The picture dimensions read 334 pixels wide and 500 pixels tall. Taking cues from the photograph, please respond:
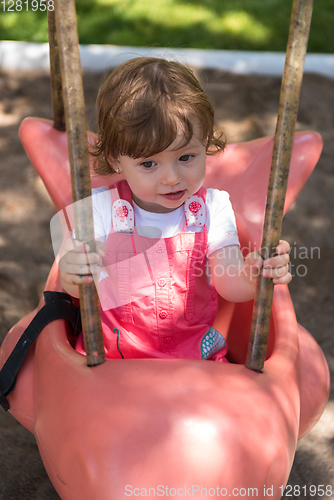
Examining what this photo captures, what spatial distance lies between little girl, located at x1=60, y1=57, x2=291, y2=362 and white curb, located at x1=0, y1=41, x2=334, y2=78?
149 cm

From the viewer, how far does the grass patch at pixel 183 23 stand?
2734mm

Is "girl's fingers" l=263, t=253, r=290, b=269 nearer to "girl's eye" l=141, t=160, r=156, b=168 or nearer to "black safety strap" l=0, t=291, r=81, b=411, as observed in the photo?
"girl's eye" l=141, t=160, r=156, b=168

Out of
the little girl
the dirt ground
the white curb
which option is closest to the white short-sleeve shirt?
the little girl

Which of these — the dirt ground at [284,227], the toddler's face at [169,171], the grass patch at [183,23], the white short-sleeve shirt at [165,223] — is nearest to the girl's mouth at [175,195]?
the toddler's face at [169,171]

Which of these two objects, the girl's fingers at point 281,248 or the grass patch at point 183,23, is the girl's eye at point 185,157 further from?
the grass patch at point 183,23

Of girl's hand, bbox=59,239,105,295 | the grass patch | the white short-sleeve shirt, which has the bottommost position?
the white short-sleeve shirt

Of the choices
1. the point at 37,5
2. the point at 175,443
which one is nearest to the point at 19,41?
the point at 37,5

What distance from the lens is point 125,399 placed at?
0.74m

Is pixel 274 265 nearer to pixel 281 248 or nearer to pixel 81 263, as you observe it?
pixel 281 248

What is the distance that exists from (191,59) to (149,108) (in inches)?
67.4

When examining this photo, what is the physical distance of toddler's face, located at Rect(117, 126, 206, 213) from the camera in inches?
34.1

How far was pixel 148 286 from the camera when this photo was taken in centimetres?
102

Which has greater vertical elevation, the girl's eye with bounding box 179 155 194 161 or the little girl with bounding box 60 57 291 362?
the girl's eye with bounding box 179 155 194 161

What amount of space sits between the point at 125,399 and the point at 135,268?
0.34 metres
